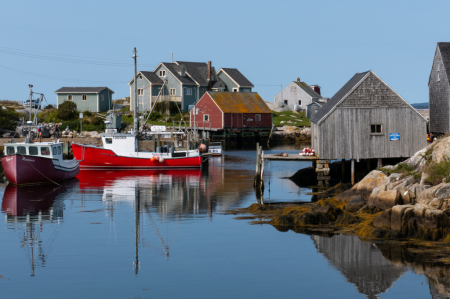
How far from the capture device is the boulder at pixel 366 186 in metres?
23.5

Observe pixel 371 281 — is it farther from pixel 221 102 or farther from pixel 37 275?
pixel 221 102

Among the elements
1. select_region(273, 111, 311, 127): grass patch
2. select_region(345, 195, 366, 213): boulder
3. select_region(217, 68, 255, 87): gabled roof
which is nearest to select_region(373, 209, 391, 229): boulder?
select_region(345, 195, 366, 213): boulder

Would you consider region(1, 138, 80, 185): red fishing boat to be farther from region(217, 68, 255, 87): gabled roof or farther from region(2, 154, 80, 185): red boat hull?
region(217, 68, 255, 87): gabled roof

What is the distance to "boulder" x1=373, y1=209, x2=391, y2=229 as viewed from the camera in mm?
19406

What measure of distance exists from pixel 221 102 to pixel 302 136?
1307 cm

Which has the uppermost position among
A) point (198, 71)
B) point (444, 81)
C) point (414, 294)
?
point (198, 71)

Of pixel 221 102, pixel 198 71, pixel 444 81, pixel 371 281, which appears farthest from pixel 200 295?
pixel 198 71

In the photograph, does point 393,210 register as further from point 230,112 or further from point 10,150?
point 230,112

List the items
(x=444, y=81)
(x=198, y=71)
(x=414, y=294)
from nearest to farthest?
(x=414, y=294) < (x=444, y=81) < (x=198, y=71)

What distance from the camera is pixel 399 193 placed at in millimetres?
21000

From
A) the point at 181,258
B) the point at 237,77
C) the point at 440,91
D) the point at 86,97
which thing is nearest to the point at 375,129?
the point at 440,91

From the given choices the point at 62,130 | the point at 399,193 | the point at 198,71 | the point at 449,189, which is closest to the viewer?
the point at 449,189

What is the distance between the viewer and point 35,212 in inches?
1014

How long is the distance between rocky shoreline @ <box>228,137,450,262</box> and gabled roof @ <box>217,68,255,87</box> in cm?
7000
